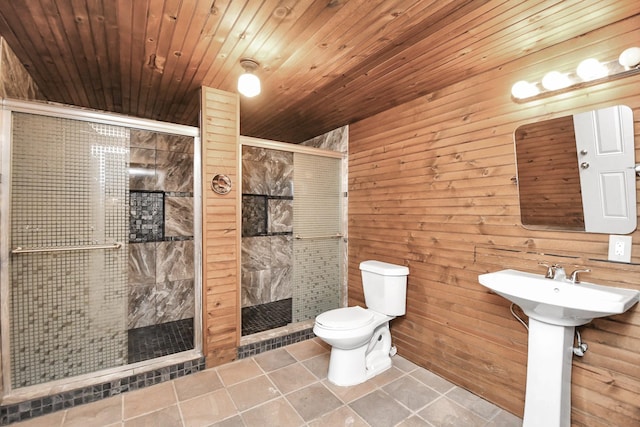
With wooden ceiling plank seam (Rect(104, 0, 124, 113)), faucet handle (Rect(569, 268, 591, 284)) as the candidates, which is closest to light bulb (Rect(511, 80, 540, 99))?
faucet handle (Rect(569, 268, 591, 284))

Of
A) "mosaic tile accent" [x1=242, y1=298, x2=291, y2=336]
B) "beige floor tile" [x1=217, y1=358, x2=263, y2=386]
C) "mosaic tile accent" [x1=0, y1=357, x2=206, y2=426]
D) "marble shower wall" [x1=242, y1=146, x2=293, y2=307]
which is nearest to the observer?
"mosaic tile accent" [x1=0, y1=357, x2=206, y2=426]

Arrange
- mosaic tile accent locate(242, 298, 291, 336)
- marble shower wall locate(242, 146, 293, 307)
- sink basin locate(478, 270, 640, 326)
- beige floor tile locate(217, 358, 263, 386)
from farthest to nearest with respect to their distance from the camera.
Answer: marble shower wall locate(242, 146, 293, 307)
mosaic tile accent locate(242, 298, 291, 336)
beige floor tile locate(217, 358, 263, 386)
sink basin locate(478, 270, 640, 326)

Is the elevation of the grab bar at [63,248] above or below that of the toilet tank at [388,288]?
above

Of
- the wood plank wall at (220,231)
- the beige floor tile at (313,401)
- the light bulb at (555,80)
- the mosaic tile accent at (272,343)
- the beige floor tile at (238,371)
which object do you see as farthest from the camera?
the mosaic tile accent at (272,343)

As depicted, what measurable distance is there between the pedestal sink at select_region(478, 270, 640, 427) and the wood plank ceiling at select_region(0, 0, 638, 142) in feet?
4.47

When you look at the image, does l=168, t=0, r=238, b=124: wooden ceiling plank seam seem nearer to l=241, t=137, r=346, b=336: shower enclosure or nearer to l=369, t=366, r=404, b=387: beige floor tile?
l=241, t=137, r=346, b=336: shower enclosure

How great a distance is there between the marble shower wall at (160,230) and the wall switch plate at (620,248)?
126 inches

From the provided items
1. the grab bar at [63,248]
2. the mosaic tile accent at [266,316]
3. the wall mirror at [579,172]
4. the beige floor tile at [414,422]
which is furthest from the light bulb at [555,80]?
the grab bar at [63,248]

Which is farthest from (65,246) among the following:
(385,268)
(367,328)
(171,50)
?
(385,268)

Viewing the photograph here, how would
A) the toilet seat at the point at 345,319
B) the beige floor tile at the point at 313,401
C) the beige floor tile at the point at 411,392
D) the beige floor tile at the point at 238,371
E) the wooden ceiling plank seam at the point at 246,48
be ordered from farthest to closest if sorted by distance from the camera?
the beige floor tile at the point at 238,371 → the toilet seat at the point at 345,319 → the beige floor tile at the point at 411,392 → the beige floor tile at the point at 313,401 → the wooden ceiling plank seam at the point at 246,48

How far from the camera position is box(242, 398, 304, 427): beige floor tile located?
172 cm

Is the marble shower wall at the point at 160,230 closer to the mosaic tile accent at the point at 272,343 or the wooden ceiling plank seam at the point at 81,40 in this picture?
the wooden ceiling plank seam at the point at 81,40

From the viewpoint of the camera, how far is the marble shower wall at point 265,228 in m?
3.47

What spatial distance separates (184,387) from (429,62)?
9.30 feet
